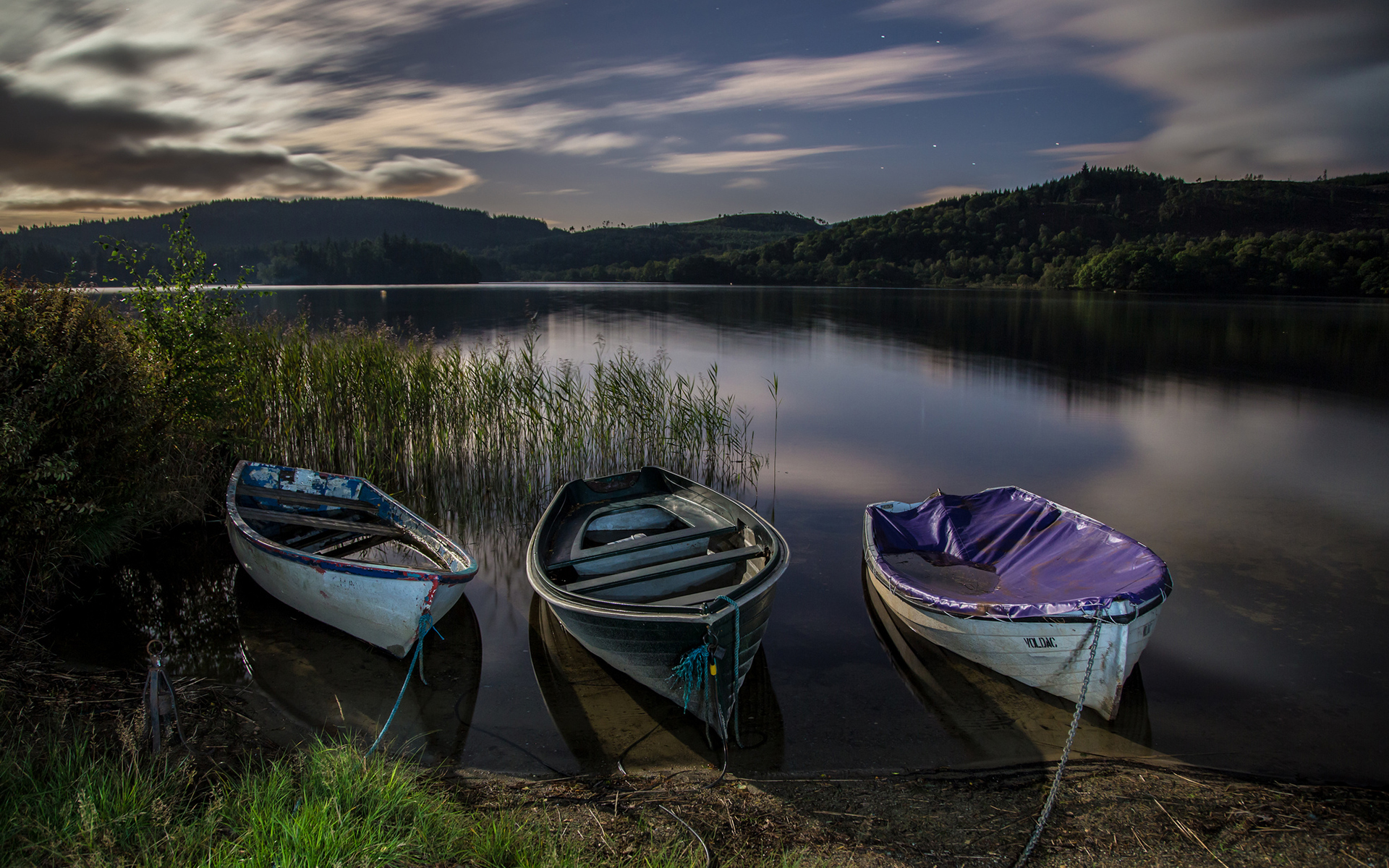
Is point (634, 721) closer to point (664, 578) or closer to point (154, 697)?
point (664, 578)

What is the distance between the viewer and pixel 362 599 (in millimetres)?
6156

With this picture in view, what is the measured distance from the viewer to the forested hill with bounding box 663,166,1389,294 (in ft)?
244

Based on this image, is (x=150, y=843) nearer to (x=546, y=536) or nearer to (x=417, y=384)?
(x=546, y=536)

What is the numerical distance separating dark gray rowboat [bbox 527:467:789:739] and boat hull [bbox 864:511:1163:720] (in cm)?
167

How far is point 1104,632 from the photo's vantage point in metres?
5.25

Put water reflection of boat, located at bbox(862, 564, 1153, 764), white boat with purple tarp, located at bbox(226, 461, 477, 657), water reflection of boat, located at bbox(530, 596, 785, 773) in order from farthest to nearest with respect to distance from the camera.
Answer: white boat with purple tarp, located at bbox(226, 461, 477, 657) < water reflection of boat, located at bbox(862, 564, 1153, 764) < water reflection of boat, located at bbox(530, 596, 785, 773)

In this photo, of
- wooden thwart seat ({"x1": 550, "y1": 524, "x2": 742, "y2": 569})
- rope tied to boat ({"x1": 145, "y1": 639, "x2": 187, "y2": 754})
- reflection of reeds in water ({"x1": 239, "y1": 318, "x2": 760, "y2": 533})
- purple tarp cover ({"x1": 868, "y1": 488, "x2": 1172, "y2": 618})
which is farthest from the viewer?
reflection of reeds in water ({"x1": 239, "y1": 318, "x2": 760, "y2": 533})

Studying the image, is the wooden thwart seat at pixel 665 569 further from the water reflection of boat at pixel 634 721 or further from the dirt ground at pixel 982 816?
the dirt ground at pixel 982 816

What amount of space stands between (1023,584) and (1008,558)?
0.57m

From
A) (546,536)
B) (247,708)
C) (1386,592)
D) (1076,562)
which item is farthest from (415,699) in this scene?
(1386,592)

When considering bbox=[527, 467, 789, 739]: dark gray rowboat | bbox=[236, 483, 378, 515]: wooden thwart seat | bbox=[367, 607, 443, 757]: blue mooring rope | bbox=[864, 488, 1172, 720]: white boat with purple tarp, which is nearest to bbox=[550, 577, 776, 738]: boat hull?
bbox=[527, 467, 789, 739]: dark gray rowboat

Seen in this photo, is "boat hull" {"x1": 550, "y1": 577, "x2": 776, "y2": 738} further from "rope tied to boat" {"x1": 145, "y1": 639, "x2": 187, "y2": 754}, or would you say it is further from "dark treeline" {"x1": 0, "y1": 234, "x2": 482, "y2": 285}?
"dark treeline" {"x1": 0, "y1": 234, "x2": 482, "y2": 285}

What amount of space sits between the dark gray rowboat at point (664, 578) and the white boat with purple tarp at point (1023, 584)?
1.51 m

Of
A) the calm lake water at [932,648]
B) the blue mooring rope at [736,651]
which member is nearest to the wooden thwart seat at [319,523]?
the calm lake water at [932,648]
